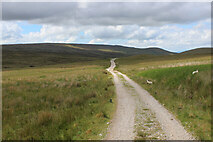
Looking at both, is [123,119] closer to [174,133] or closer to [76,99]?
[174,133]

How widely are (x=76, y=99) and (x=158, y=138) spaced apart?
8.60 m

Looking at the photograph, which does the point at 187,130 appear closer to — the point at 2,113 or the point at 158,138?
the point at 158,138

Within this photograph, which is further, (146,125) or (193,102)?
(193,102)

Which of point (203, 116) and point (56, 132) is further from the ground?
point (203, 116)

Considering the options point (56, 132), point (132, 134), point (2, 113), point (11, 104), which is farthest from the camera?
point (11, 104)

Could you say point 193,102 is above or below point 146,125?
above

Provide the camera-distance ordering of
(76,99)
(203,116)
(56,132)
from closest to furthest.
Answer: (56,132)
(203,116)
(76,99)

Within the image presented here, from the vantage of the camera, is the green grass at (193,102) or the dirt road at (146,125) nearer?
the dirt road at (146,125)

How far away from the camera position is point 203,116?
27.7 feet

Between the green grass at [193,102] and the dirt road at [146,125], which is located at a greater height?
the green grass at [193,102]

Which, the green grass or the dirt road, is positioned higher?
the green grass

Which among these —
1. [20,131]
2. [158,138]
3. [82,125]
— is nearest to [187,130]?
[158,138]

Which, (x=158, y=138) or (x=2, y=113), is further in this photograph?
(x=2, y=113)

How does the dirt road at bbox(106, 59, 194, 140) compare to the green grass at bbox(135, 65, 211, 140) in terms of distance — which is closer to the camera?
the dirt road at bbox(106, 59, 194, 140)
